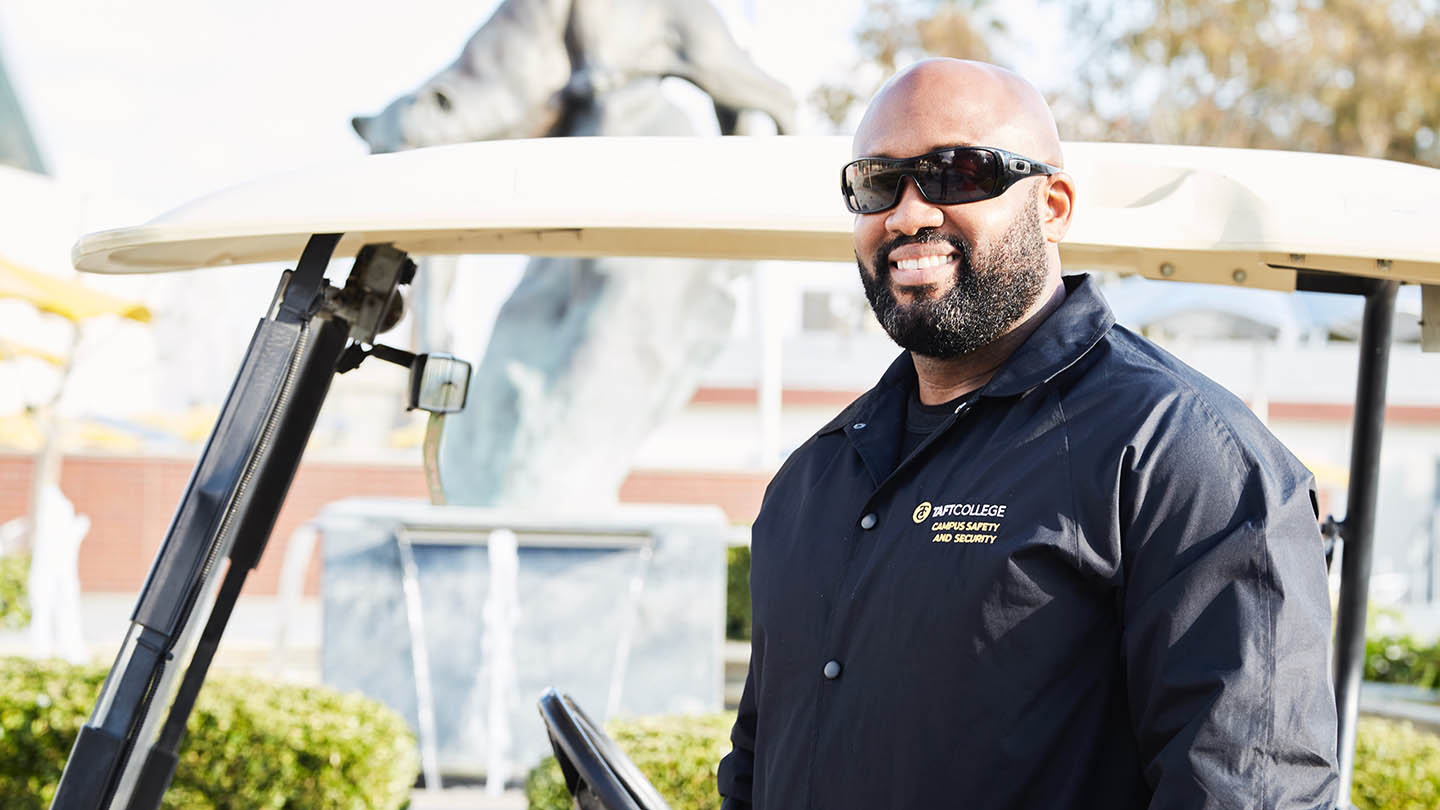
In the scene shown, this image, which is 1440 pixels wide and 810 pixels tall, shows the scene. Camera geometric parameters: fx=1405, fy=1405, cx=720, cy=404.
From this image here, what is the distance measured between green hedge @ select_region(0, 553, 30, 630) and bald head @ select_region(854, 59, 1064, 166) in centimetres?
1209

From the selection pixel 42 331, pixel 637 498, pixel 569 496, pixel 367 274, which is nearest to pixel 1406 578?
pixel 637 498

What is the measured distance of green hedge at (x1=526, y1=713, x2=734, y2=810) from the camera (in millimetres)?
4387

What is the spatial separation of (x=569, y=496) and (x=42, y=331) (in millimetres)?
10489

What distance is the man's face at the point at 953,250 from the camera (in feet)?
5.72

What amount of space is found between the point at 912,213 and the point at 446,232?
3.30 feet

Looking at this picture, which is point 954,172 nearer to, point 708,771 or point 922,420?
point 922,420

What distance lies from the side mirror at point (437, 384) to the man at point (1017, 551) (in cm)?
81

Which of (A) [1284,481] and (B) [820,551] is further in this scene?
(B) [820,551]

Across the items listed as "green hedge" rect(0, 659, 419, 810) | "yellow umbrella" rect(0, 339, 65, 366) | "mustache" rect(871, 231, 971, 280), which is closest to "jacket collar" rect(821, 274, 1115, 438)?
"mustache" rect(871, 231, 971, 280)

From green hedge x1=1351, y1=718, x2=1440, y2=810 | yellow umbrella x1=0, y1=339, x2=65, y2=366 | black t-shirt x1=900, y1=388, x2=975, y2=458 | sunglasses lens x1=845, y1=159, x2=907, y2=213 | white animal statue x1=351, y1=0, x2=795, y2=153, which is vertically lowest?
green hedge x1=1351, y1=718, x2=1440, y2=810

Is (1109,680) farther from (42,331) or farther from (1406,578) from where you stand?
(1406,578)

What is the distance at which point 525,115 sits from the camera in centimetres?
669

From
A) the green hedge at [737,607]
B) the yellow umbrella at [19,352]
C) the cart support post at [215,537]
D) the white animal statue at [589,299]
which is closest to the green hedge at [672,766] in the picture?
the cart support post at [215,537]

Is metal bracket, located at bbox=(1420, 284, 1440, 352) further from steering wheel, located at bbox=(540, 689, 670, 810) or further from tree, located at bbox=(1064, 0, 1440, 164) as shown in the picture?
tree, located at bbox=(1064, 0, 1440, 164)
